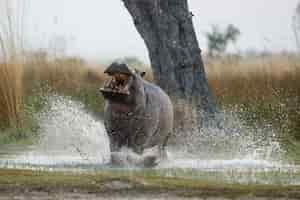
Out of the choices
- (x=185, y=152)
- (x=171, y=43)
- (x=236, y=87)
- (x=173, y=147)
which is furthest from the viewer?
(x=236, y=87)

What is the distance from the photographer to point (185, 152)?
1603 cm

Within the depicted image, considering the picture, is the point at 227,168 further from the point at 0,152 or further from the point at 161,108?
the point at 0,152

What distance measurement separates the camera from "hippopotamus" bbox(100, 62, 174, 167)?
40.4ft

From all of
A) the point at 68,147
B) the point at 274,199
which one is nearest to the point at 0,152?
the point at 68,147

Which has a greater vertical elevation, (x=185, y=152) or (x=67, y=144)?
(x=67, y=144)

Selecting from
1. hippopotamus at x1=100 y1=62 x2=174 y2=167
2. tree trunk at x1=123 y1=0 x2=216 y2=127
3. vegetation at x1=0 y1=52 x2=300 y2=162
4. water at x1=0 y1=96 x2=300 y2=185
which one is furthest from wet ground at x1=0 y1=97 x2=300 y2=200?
tree trunk at x1=123 y1=0 x2=216 y2=127

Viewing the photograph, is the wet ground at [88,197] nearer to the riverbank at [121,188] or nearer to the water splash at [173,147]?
the riverbank at [121,188]

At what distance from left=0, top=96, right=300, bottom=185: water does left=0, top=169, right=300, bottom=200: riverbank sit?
775 mm

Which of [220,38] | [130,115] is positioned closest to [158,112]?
[130,115]

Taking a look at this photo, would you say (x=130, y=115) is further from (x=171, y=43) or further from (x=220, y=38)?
(x=220, y=38)

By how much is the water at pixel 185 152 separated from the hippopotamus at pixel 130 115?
24 centimetres

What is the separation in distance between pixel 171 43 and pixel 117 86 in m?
7.52

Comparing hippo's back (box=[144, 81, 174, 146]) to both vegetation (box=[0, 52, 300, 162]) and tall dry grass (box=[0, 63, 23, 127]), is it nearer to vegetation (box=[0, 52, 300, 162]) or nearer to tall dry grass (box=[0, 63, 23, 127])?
vegetation (box=[0, 52, 300, 162])

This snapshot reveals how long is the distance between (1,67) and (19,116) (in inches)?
33.5
